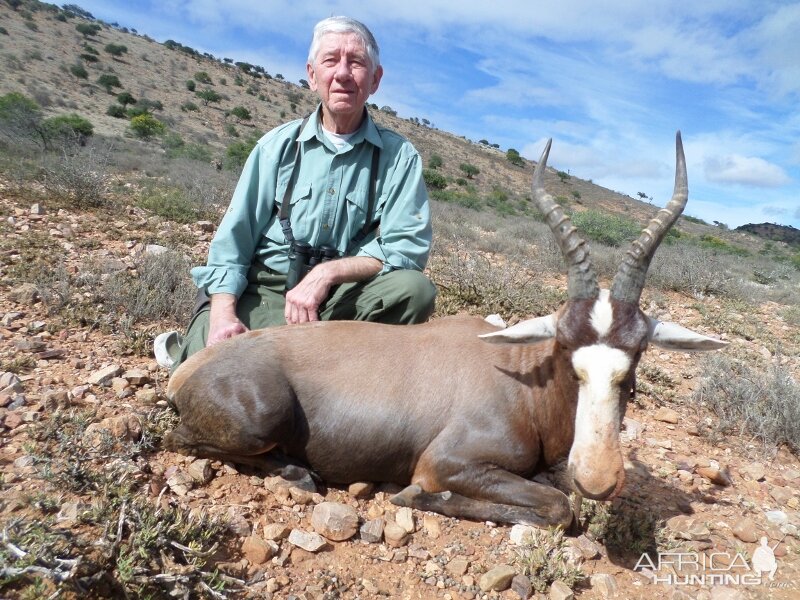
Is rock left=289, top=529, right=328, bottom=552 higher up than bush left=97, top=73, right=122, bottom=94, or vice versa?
bush left=97, top=73, right=122, bottom=94

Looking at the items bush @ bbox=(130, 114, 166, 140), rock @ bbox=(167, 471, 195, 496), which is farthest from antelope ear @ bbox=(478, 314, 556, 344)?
bush @ bbox=(130, 114, 166, 140)

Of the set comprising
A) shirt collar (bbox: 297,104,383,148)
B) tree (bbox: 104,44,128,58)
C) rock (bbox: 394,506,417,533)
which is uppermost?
tree (bbox: 104,44,128,58)

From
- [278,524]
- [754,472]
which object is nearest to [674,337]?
[754,472]

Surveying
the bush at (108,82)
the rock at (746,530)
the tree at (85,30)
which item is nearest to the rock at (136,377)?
the rock at (746,530)

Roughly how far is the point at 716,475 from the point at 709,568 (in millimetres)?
1215

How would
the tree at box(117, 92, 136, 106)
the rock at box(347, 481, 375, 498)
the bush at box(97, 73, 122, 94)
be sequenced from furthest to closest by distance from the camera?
the bush at box(97, 73, 122, 94), the tree at box(117, 92, 136, 106), the rock at box(347, 481, 375, 498)

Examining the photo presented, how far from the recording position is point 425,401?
3.62 m

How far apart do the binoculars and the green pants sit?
0.24 metres

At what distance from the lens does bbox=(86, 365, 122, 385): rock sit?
4234 millimetres

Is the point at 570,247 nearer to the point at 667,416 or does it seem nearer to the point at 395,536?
the point at 395,536

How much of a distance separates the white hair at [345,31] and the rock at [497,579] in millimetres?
4026

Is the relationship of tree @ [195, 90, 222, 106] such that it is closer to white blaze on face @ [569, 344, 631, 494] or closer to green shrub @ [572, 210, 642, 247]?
green shrub @ [572, 210, 642, 247]

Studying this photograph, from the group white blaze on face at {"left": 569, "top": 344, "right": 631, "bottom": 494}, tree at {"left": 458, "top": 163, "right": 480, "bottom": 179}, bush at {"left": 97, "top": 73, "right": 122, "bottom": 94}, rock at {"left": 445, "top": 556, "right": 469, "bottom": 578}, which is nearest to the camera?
white blaze on face at {"left": 569, "top": 344, "right": 631, "bottom": 494}

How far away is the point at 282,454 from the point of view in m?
3.70
